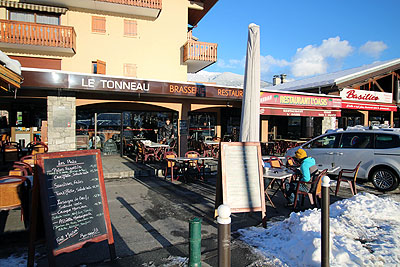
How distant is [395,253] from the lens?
3.54 m

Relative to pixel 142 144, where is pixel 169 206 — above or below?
below

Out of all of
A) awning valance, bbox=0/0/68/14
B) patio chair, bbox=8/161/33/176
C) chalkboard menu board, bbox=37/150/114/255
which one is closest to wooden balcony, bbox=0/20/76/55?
awning valance, bbox=0/0/68/14

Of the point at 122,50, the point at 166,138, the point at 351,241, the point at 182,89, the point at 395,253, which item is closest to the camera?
the point at 395,253

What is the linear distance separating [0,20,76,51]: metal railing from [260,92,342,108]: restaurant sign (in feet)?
32.8

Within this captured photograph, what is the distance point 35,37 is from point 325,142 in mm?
13854

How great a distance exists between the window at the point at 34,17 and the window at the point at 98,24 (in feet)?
6.09

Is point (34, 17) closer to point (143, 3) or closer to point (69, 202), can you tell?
point (143, 3)

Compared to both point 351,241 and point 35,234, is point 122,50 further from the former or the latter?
point 351,241

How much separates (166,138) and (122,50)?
20.0 ft

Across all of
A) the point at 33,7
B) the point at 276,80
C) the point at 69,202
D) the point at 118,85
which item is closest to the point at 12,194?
the point at 69,202

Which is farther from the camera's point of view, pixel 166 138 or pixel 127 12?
pixel 127 12

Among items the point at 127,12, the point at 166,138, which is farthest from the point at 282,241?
the point at 127,12

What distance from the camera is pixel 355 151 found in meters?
8.12

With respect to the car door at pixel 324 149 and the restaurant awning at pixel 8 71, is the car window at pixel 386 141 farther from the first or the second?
the restaurant awning at pixel 8 71
